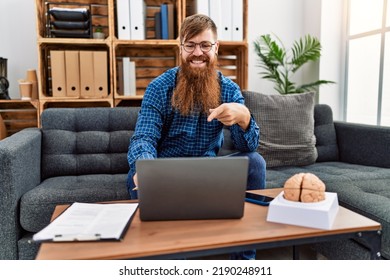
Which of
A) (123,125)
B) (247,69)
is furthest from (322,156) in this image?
(123,125)

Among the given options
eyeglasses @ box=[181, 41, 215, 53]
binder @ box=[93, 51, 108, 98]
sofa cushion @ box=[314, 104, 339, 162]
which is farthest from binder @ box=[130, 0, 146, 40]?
sofa cushion @ box=[314, 104, 339, 162]

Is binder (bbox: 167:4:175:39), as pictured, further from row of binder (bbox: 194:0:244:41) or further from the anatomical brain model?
the anatomical brain model

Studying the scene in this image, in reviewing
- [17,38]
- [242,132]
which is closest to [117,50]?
[17,38]

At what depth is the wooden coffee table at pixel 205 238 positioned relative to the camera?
0.76 m

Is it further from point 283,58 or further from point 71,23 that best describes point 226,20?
point 71,23

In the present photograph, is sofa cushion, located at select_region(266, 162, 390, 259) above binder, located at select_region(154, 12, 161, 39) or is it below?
below

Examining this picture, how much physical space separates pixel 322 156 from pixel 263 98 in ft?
1.83

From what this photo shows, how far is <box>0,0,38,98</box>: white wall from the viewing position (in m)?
2.81

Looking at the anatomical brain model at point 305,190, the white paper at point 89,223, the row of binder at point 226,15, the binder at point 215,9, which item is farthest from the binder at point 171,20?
the anatomical brain model at point 305,190

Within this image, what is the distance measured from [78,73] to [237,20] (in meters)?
1.27
